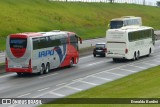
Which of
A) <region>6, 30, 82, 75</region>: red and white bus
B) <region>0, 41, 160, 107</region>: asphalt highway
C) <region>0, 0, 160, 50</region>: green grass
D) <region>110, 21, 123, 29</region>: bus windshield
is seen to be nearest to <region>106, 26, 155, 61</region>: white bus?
<region>0, 41, 160, 107</region>: asphalt highway

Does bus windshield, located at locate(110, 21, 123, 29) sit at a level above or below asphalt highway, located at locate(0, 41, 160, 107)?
above

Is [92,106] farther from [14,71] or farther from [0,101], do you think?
[14,71]

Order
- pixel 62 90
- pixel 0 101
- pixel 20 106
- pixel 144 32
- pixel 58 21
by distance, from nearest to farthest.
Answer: pixel 20 106 < pixel 0 101 < pixel 62 90 < pixel 144 32 < pixel 58 21

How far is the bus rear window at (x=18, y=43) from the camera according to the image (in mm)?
38031

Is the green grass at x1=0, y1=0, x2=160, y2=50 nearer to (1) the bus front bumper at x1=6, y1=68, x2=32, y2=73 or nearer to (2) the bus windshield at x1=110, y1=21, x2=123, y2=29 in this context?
(2) the bus windshield at x1=110, y1=21, x2=123, y2=29

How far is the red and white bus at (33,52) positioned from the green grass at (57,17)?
951 inches

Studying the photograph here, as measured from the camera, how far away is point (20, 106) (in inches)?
1003

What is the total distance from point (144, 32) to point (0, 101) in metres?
28.8

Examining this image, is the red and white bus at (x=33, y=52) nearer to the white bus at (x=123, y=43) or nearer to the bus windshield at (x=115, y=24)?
the white bus at (x=123, y=43)

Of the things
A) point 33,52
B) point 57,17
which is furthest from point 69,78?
point 57,17

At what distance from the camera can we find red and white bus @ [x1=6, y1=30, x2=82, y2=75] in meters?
38.1

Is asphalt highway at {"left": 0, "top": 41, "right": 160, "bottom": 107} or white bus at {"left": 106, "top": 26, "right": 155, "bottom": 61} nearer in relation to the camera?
asphalt highway at {"left": 0, "top": 41, "right": 160, "bottom": 107}

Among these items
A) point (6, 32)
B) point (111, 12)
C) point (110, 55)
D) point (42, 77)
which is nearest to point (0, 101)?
point (42, 77)

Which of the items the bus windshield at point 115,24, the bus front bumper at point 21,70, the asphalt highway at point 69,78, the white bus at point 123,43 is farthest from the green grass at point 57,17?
the bus front bumper at point 21,70
